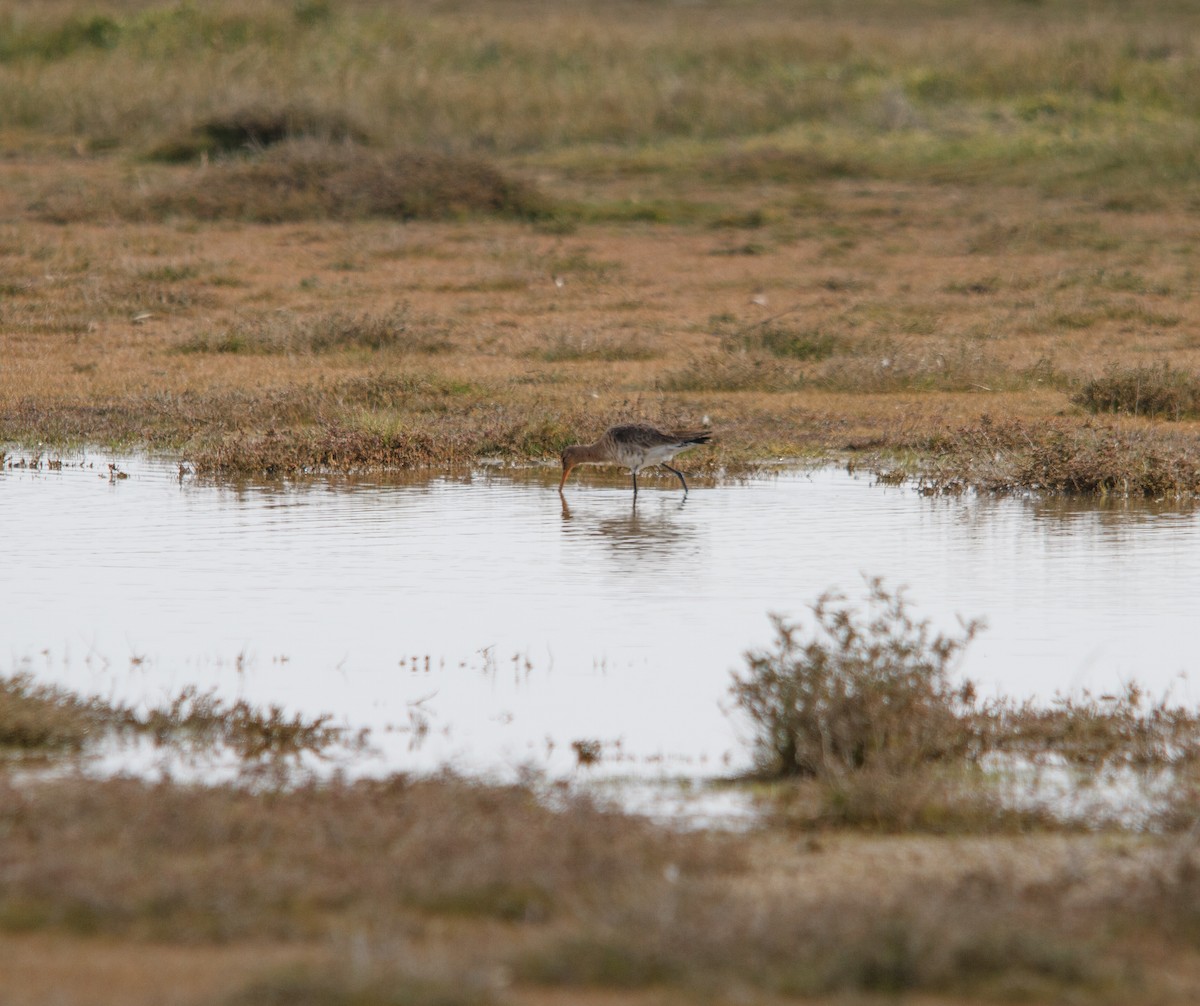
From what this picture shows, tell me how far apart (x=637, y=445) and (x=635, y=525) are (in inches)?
29.5

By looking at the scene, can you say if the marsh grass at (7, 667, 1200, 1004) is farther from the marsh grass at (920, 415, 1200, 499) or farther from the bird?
the marsh grass at (920, 415, 1200, 499)

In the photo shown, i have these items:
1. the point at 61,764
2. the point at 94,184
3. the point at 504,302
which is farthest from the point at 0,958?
the point at 94,184

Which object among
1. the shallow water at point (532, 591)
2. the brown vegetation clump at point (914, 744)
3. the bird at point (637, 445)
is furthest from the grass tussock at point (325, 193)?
the brown vegetation clump at point (914, 744)

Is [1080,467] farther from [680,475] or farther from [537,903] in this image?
[537,903]

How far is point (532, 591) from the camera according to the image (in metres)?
8.77

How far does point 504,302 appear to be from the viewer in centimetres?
2017

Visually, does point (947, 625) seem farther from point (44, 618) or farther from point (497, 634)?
point (44, 618)

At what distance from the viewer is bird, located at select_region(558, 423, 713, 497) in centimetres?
1134

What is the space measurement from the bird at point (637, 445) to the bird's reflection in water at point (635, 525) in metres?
0.20

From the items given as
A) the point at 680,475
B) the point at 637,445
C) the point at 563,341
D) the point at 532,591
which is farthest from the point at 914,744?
the point at 563,341

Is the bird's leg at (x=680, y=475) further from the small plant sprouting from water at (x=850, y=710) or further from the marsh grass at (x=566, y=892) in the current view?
the marsh grass at (x=566, y=892)

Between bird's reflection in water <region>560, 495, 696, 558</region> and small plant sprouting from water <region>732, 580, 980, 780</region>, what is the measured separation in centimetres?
379

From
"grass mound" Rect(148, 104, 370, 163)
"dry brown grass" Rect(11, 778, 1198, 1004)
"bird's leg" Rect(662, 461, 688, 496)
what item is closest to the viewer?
"dry brown grass" Rect(11, 778, 1198, 1004)

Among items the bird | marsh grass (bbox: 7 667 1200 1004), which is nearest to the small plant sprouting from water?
marsh grass (bbox: 7 667 1200 1004)
